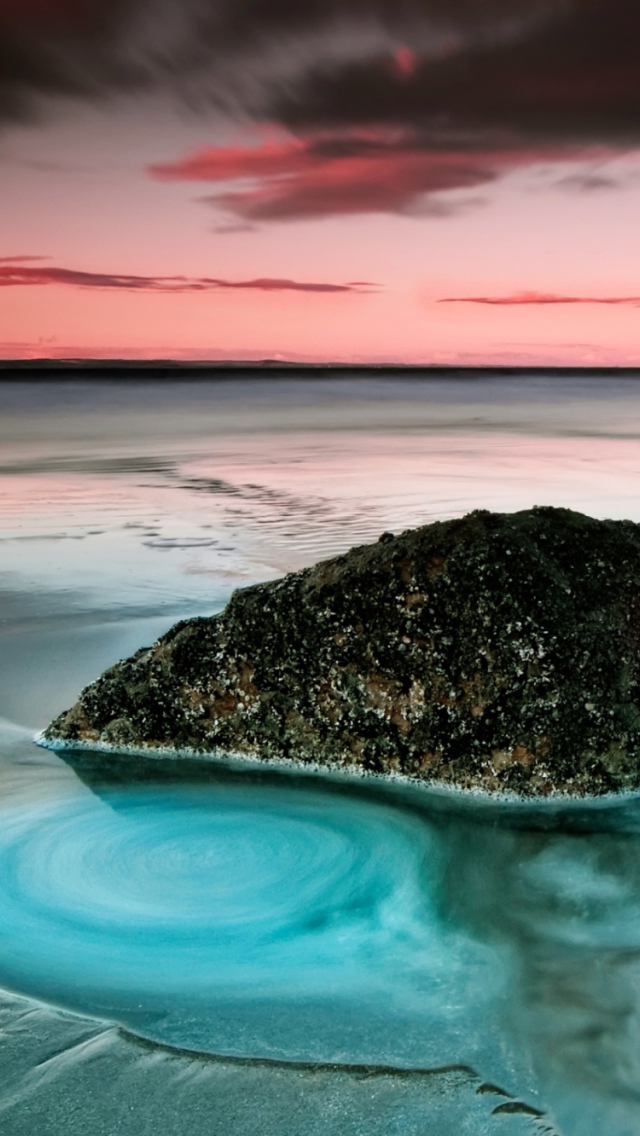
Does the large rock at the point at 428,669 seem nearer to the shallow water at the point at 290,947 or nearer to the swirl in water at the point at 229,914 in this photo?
the shallow water at the point at 290,947

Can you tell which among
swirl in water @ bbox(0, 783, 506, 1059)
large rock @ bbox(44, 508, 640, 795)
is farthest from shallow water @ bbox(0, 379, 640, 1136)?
large rock @ bbox(44, 508, 640, 795)

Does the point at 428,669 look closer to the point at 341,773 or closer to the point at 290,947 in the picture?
the point at 341,773

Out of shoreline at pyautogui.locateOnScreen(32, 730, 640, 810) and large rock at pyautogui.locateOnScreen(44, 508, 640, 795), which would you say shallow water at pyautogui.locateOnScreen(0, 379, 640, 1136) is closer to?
shoreline at pyautogui.locateOnScreen(32, 730, 640, 810)

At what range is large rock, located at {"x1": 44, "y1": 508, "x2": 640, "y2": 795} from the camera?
3.72m

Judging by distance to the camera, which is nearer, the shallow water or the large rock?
the shallow water

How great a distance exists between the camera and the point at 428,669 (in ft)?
12.4

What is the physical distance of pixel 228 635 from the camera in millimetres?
4023

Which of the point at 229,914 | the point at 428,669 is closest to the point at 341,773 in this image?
the point at 428,669

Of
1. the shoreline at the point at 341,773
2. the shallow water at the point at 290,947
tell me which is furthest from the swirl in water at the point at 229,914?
the shoreline at the point at 341,773

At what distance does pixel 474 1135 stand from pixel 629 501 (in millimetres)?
9880

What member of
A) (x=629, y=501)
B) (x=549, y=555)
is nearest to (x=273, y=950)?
(x=549, y=555)

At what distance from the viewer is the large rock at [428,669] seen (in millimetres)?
3719

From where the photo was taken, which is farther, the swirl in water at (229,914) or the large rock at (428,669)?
the large rock at (428,669)

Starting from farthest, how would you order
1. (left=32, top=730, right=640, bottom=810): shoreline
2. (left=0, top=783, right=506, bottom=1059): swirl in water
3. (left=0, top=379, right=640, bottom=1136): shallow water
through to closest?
1. (left=32, top=730, right=640, bottom=810): shoreline
2. (left=0, top=783, right=506, bottom=1059): swirl in water
3. (left=0, top=379, right=640, bottom=1136): shallow water
